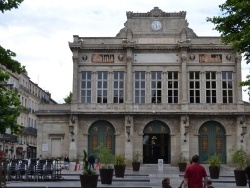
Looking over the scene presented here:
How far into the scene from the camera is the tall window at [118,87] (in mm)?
48688

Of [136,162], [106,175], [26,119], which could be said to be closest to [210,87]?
[136,162]

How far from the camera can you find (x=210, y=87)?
4838 cm

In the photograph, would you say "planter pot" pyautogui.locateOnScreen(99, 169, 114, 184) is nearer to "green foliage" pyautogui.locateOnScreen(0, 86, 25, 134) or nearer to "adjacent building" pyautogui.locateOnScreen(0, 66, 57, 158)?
"green foliage" pyautogui.locateOnScreen(0, 86, 25, 134)

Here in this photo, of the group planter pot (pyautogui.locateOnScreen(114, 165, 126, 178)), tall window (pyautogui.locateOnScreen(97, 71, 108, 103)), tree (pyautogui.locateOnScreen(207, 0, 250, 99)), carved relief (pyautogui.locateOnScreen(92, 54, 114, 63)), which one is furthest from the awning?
tree (pyautogui.locateOnScreen(207, 0, 250, 99))

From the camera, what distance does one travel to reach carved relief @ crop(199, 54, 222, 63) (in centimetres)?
4869

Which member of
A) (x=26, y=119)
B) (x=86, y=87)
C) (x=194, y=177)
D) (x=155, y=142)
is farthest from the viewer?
(x=26, y=119)

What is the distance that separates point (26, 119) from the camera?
74375 mm

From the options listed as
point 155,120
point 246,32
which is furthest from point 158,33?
point 246,32

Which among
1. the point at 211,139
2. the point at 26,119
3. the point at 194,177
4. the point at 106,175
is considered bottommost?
the point at 106,175

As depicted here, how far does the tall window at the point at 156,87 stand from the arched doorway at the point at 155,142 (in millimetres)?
2453

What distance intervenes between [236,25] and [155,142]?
93.9 feet

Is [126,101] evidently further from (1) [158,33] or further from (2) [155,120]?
(1) [158,33]

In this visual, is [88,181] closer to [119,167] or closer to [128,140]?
[119,167]

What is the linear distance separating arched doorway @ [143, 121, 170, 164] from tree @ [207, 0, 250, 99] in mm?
26891
